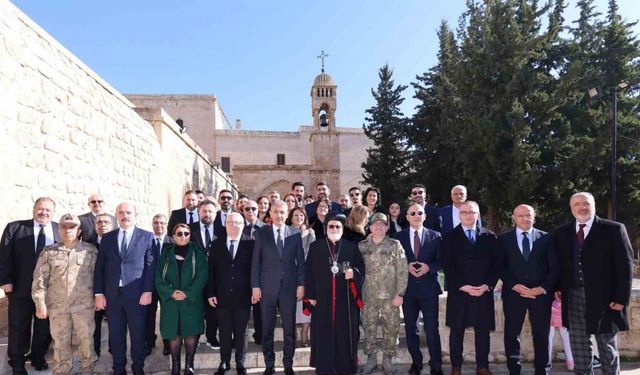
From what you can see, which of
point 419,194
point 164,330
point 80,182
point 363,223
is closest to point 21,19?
point 80,182

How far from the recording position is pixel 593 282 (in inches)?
165

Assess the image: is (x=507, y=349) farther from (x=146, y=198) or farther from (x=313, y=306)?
(x=146, y=198)

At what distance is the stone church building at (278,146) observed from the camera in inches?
1202

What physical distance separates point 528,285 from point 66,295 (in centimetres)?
440

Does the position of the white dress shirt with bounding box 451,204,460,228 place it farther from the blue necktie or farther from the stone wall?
the stone wall

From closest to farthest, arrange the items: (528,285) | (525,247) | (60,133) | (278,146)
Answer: (528,285) < (525,247) < (60,133) < (278,146)

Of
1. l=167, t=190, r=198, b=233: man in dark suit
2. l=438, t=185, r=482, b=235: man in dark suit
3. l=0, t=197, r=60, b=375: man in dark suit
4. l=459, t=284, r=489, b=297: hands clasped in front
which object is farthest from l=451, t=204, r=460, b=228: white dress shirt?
l=0, t=197, r=60, b=375: man in dark suit

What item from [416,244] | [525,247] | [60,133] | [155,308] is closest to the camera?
[525,247]

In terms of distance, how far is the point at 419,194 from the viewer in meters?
6.01

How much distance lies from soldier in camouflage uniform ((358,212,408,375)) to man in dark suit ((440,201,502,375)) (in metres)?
0.51

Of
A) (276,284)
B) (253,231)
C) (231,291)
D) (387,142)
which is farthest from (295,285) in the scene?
(387,142)

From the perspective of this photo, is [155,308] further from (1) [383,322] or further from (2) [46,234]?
(1) [383,322]

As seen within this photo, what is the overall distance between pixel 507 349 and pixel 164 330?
335 centimetres

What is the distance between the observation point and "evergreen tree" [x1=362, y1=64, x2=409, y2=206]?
22.7m
